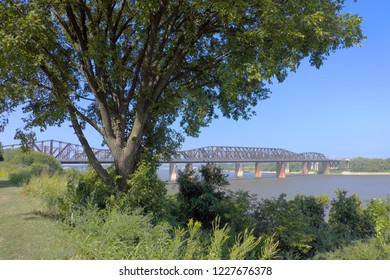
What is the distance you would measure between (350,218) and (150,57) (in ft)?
31.2

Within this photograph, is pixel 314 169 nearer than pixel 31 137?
No

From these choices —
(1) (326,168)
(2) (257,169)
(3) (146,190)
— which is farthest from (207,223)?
(1) (326,168)

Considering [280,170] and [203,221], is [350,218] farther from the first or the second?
[280,170]

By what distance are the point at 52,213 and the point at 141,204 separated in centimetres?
287

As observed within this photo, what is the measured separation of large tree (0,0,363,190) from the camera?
657cm

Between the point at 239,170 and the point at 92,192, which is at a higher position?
the point at 92,192

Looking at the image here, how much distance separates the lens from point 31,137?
34.1ft

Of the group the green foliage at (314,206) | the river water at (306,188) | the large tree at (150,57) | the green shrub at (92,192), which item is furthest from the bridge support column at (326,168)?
the green shrub at (92,192)

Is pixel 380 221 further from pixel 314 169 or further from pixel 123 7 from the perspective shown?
pixel 314 169

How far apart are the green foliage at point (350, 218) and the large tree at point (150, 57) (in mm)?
5750

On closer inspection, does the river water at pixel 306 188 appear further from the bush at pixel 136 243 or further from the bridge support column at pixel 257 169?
the bridge support column at pixel 257 169

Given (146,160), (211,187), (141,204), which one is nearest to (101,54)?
(146,160)

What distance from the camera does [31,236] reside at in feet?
23.1

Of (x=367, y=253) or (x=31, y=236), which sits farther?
(x=367, y=253)
